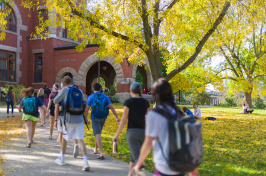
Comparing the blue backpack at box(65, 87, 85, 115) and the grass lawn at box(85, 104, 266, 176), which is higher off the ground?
the blue backpack at box(65, 87, 85, 115)

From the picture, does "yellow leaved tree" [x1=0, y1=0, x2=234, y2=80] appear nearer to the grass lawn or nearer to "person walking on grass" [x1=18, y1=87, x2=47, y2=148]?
the grass lawn

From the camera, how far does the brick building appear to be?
26.0 m

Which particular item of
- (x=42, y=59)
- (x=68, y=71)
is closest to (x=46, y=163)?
(x=68, y=71)

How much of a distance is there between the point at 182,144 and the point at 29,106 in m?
6.00

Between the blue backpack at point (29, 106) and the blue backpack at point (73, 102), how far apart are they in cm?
241

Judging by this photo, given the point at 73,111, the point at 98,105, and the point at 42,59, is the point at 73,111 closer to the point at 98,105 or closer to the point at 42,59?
the point at 98,105

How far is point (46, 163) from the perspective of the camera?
6379 mm

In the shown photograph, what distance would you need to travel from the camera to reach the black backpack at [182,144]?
2.76 metres

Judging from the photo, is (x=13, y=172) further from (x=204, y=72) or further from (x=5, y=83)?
(x=5, y=83)

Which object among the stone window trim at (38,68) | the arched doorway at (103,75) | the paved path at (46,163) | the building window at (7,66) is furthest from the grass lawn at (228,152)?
the arched doorway at (103,75)

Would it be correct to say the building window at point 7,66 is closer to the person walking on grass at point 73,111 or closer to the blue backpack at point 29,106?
the blue backpack at point 29,106

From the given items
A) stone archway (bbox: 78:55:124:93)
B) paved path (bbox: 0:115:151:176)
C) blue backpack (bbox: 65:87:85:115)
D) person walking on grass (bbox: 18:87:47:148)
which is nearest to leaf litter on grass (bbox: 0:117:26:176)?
paved path (bbox: 0:115:151:176)

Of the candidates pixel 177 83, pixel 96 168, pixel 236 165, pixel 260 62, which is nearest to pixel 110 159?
pixel 96 168

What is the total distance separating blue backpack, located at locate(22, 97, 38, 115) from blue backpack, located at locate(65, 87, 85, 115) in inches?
94.9
